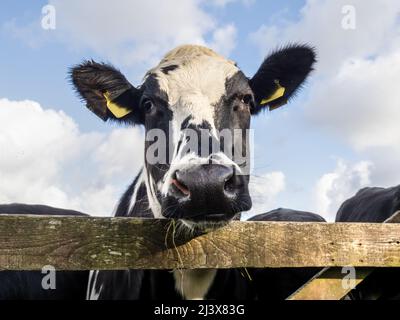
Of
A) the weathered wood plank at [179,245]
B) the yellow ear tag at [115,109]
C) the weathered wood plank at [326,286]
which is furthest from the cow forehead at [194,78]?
the weathered wood plank at [326,286]

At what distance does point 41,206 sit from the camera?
6.60 metres

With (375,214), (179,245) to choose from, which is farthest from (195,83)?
(375,214)

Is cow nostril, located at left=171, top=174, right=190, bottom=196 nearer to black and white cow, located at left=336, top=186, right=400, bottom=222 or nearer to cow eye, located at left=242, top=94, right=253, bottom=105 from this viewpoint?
cow eye, located at left=242, top=94, right=253, bottom=105

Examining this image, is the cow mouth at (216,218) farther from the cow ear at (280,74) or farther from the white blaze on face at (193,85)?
the cow ear at (280,74)

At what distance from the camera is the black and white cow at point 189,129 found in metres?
2.74

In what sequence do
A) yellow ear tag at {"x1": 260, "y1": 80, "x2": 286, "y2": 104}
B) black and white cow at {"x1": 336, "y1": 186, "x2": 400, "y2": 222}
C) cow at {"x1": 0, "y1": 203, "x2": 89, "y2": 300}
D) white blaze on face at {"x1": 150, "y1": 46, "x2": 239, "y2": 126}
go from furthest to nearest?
black and white cow at {"x1": 336, "y1": 186, "x2": 400, "y2": 222} → yellow ear tag at {"x1": 260, "y1": 80, "x2": 286, "y2": 104} → cow at {"x1": 0, "y1": 203, "x2": 89, "y2": 300} → white blaze on face at {"x1": 150, "y1": 46, "x2": 239, "y2": 126}

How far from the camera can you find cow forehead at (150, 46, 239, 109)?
382cm

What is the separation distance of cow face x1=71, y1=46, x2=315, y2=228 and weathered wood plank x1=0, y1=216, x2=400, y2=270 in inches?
7.4

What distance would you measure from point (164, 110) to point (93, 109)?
1203 millimetres

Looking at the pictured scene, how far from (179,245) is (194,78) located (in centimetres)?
190

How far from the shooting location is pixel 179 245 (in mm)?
2580

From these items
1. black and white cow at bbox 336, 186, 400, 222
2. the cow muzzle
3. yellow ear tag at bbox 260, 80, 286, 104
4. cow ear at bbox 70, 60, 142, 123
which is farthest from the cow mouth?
black and white cow at bbox 336, 186, 400, 222
